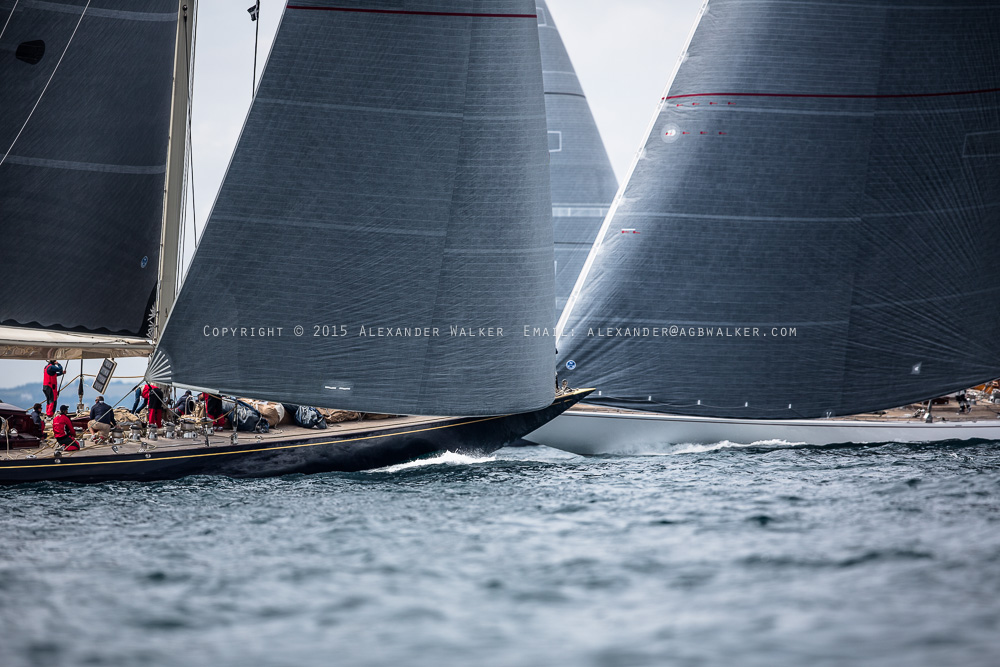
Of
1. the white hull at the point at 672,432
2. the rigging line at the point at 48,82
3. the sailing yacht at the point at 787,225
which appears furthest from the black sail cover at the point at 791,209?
the rigging line at the point at 48,82

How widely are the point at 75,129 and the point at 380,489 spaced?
7.19 meters

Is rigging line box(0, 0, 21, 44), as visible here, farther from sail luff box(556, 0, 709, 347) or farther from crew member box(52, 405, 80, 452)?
sail luff box(556, 0, 709, 347)

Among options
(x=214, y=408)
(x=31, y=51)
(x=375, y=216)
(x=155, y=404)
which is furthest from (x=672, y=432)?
(x=31, y=51)

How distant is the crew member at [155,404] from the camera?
16031mm

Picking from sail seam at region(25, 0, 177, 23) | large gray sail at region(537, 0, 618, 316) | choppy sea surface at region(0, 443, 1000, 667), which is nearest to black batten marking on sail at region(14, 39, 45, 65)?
sail seam at region(25, 0, 177, 23)

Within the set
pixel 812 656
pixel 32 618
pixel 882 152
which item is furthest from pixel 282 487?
pixel 882 152

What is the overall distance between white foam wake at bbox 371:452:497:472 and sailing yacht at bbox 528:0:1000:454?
203 centimetres

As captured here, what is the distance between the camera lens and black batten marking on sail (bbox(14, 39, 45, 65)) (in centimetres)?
1495

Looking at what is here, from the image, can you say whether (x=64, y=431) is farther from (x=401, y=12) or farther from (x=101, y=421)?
(x=401, y=12)

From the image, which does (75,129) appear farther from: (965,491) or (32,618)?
(965,491)

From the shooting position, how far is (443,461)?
53.8 ft

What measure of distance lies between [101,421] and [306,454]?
3.17 metres

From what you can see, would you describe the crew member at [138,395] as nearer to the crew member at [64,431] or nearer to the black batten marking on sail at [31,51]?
the crew member at [64,431]

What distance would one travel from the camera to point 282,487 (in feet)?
46.7
